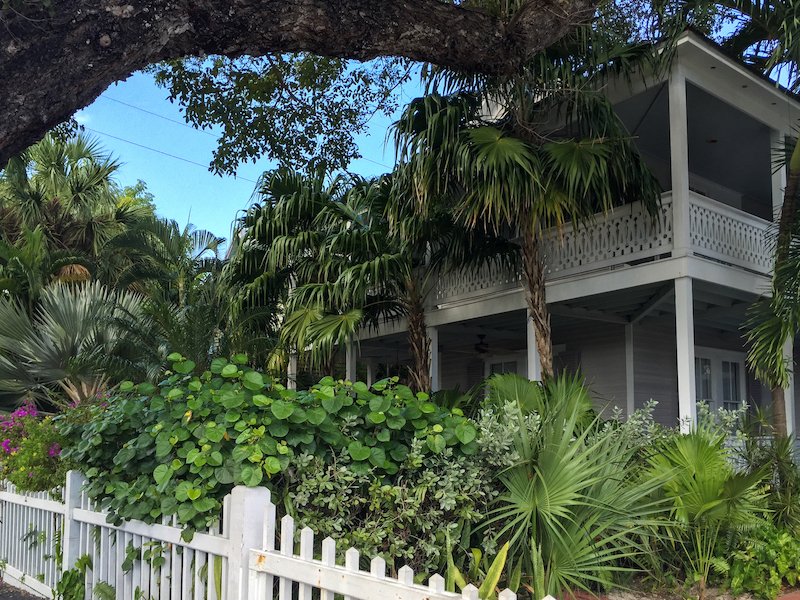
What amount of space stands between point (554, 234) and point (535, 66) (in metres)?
2.71

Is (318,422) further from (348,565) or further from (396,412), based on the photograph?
(348,565)

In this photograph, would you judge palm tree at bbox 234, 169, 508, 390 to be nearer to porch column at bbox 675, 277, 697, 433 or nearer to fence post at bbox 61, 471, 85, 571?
porch column at bbox 675, 277, 697, 433

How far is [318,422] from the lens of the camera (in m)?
3.79

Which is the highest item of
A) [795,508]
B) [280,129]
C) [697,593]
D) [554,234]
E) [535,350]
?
[280,129]

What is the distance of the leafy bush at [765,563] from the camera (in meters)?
5.50

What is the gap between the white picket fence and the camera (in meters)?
2.81

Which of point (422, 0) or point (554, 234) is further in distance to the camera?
point (554, 234)

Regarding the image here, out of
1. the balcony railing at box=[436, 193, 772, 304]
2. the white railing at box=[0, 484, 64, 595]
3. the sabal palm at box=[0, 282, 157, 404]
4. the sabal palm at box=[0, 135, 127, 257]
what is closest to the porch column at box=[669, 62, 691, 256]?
the balcony railing at box=[436, 193, 772, 304]

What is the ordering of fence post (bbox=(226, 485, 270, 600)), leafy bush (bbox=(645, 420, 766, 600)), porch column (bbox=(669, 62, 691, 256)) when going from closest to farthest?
fence post (bbox=(226, 485, 270, 600)) → leafy bush (bbox=(645, 420, 766, 600)) → porch column (bbox=(669, 62, 691, 256))

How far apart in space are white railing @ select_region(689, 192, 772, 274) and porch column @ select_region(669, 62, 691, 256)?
19 cm

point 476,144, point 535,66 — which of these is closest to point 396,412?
point 476,144

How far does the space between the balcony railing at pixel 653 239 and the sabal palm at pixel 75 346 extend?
5942 millimetres

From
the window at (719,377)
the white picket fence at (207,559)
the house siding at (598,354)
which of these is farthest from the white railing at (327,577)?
the window at (719,377)

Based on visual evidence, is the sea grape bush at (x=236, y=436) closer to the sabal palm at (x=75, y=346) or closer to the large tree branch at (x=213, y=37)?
the large tree branch at (x=213, y=37)
